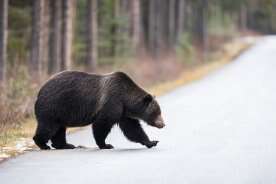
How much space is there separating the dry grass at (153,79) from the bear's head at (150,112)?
1.91 meters

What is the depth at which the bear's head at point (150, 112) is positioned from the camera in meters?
13.0

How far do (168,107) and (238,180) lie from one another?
1128cm

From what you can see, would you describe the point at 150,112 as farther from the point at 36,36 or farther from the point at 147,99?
the point at 36,36

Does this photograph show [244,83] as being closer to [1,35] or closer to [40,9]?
[40,9]

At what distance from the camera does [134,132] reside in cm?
1298

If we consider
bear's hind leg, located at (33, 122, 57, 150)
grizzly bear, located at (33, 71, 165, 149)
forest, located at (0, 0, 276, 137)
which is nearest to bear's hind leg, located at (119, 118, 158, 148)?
grizzly bear, located at (33, 71, 165, 149)

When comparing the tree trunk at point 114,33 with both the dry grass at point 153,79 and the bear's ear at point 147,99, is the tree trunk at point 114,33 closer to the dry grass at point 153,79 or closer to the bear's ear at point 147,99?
the dry grass at point 153,79

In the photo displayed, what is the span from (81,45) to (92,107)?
2575cm

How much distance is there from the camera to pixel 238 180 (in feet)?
31.2

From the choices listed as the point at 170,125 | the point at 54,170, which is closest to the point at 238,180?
→ the point at 54,170

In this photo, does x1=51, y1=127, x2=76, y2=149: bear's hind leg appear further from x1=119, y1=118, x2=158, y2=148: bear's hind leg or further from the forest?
the forest

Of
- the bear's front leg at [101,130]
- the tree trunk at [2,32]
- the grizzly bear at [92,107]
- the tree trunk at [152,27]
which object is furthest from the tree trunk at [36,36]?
the tree trunk at [152,27]

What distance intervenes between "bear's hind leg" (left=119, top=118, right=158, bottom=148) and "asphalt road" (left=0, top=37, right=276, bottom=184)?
19 centimetres

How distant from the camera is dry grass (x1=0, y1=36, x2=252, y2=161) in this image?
13.2 meters
